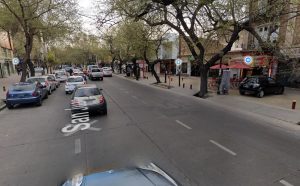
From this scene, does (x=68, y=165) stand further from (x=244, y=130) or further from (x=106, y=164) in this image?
(x=244, y=130)

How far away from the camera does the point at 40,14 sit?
18.4 metres

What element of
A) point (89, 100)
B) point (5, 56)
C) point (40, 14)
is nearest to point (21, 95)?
point (89, 100)

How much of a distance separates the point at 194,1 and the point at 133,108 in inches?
299

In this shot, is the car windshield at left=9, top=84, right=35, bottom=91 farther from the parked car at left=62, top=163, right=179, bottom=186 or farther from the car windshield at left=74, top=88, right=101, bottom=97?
the parked car at left=62, top=163, right=179, bottom=186

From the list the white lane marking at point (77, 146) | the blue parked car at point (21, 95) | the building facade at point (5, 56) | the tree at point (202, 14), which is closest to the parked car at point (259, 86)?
the tree at point (202, 14)

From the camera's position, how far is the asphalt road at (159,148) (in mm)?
4941

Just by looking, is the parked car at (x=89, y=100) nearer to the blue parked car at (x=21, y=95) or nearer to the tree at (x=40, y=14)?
the blue parked car at (x=21, y=95)

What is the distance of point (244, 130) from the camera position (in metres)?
8.28

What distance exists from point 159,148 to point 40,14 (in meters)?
17.9

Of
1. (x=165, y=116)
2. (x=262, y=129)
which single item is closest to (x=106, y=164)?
(x=165, y=116)

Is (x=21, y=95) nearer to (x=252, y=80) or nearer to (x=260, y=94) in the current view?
(x=252, y=80)

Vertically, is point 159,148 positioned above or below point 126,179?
below

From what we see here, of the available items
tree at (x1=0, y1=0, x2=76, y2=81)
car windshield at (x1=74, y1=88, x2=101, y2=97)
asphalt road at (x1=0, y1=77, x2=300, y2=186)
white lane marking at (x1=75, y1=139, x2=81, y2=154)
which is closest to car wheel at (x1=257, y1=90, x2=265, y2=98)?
asphalt road at (x1=0, y1=77, x2=300, y2=186)

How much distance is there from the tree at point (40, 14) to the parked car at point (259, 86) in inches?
668
